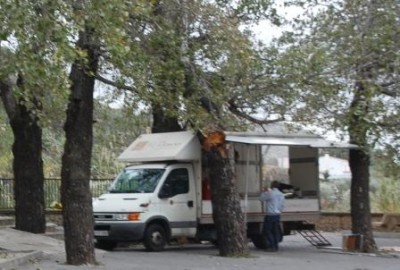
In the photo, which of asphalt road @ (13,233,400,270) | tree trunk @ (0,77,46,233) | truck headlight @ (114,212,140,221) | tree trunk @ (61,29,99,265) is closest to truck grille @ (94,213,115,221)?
truck headlight @ (114,212,140,221)

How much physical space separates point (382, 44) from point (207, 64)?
16.1 feet

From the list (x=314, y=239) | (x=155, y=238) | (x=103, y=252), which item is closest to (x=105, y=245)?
(x=155, y=238)

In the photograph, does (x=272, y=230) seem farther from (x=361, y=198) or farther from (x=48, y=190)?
(x=48, y=190)

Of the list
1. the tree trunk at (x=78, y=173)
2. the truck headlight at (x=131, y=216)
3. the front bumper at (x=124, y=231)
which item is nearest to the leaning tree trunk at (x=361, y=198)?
the front bumper at (x=124, y=231)

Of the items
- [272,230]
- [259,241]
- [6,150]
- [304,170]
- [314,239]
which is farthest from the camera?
A: [6,150]

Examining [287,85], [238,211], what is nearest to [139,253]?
[238,211]

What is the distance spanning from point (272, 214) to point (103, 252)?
4.70 m

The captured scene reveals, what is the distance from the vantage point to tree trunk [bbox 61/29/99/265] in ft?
52.1

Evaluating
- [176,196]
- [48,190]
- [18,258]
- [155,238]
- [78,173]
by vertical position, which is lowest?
[18,258]

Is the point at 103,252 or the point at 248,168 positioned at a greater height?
the point at 248,168

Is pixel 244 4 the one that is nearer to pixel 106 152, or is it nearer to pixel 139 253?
pixel 139 253

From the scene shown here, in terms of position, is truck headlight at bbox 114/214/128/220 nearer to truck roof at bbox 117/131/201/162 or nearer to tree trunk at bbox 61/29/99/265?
truck roof at bbox 117/131/201/162

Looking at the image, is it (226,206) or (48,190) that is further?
(48,190)

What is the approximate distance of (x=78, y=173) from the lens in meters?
15.9
